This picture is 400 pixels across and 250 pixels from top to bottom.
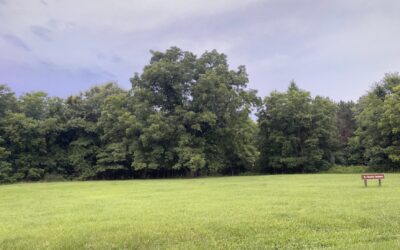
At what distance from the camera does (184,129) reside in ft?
137

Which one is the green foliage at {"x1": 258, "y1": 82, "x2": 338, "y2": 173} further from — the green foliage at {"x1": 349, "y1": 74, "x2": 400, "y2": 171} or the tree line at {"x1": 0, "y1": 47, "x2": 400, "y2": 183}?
the green foliage at {"x1": 349, "y1": 74, "x2": 400, "y2": 171}

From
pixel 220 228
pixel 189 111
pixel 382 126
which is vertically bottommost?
pixel 220 228

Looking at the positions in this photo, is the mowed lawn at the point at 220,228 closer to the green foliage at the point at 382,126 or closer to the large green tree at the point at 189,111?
the large green tree at the point at 189,111

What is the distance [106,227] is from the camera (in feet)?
33.0

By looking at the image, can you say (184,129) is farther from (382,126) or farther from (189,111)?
(382,126)

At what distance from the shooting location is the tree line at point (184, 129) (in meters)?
42.0

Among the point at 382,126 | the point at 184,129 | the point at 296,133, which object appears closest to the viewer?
the point at 184,129

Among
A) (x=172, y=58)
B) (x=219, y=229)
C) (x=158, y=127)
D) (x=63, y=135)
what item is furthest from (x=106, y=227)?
(x=63, y=135)

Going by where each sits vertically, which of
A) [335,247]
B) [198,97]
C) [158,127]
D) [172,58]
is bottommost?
[335,247]

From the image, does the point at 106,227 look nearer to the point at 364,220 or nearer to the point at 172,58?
the point at 364,220

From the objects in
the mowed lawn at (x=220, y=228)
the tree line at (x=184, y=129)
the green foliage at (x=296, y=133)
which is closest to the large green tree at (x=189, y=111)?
the tree line at (x=184, y=129)

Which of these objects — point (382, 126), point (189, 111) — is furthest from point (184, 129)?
point (382, 126)

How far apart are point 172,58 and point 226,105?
8.57 meters

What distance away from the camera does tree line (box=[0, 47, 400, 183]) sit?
138ft
